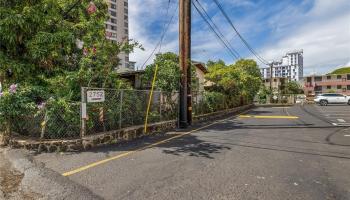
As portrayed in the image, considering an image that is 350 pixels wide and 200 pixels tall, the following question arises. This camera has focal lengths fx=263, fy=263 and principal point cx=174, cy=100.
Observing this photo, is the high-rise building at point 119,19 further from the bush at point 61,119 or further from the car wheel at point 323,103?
the bush at point 61,119

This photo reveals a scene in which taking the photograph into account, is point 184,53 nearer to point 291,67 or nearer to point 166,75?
point 166,75

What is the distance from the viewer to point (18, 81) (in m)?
8.15

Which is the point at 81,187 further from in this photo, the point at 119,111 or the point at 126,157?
the point at 119,111

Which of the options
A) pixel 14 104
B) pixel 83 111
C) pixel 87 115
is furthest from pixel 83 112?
pixel 14 104

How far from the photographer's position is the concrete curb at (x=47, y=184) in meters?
4.04

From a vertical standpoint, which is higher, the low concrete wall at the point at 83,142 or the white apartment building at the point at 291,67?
the white apartment building at the point at 291,67

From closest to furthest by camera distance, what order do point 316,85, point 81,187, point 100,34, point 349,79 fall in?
point 81,187 < point 100,34 < point 349,79 < point 316,85

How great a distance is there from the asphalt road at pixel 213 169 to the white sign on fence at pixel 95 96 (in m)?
1.50

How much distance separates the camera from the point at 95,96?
7832 mm

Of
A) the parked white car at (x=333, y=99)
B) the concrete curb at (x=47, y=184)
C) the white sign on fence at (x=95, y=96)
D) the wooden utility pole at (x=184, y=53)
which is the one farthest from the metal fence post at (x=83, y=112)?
the parked white car at (x=333, y=99)

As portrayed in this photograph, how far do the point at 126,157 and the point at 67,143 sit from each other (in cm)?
183

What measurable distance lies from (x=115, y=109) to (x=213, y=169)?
14.9 feet

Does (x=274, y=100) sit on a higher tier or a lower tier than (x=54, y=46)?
lower

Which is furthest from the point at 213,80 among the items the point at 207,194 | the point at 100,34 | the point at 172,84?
the point at 207,194
